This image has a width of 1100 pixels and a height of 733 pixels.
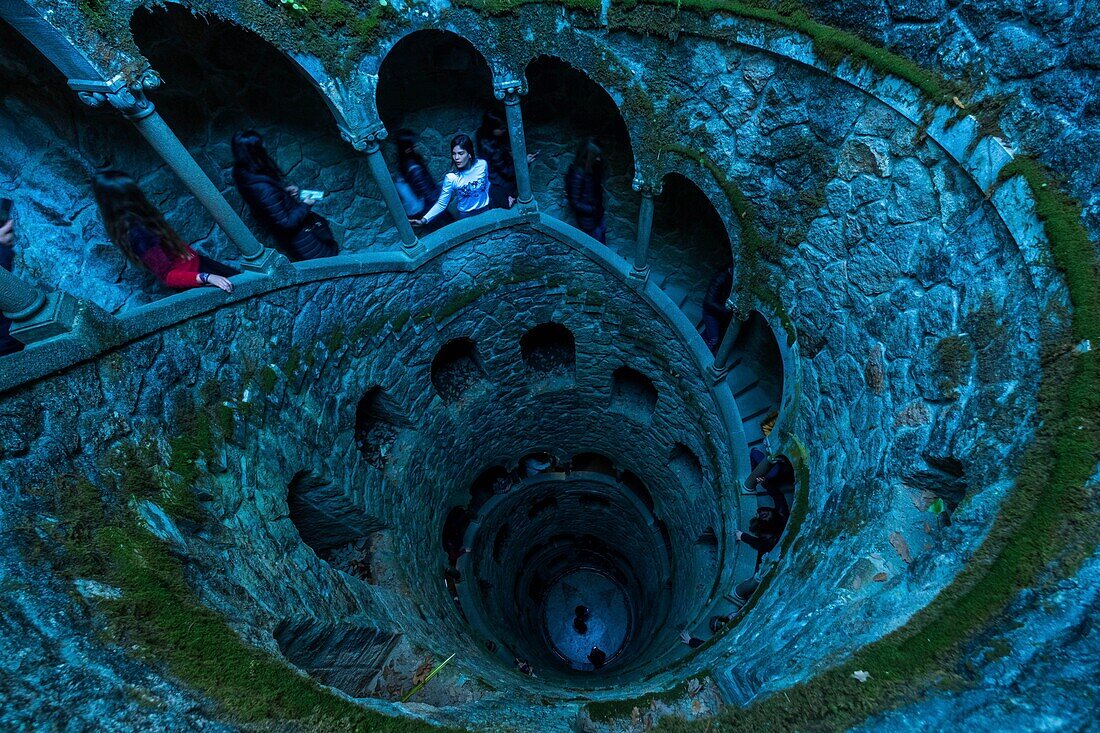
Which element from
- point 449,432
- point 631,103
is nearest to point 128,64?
point 631,103

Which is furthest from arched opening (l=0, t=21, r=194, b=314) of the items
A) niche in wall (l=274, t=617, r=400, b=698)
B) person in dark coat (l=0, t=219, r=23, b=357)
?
niche in wall (l=274, t=617, r=400, b=698)

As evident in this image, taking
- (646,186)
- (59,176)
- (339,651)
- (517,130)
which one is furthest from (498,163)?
(339,651)

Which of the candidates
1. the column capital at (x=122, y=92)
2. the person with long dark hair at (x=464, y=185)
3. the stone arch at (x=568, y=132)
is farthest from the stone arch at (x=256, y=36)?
the stone arch at (x=568, y=132)

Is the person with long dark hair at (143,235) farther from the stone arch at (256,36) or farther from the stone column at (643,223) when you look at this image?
the stone column at (643,223)

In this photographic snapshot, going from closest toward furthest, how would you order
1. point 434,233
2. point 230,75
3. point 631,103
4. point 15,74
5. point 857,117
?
point 15,74, point 857,117, point 230,75, point 631,103, point 434,233

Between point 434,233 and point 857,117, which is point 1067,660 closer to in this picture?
point 857,117

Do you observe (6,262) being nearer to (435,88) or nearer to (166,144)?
(166,144)

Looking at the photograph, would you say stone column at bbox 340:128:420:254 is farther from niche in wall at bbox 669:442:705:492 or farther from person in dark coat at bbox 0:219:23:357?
niche in wall at bbox 669:442:705:492

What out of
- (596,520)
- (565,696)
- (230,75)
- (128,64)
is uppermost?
(230,75)
